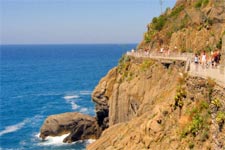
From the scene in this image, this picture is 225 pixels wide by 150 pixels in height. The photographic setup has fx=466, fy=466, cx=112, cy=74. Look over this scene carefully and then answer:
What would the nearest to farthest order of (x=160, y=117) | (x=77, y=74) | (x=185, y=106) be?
(x=185, y=106), (x=160, y=117), (x=77, y=74)

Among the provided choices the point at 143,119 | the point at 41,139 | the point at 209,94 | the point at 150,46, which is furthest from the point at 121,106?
the point at 209,94

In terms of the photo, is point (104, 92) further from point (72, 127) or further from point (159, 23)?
point (159, 23)

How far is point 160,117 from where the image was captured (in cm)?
2723

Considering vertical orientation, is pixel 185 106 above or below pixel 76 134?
above

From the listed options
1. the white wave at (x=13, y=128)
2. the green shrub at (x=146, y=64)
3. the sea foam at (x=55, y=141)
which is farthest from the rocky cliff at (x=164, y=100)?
the white wave at (x=13, y=128)

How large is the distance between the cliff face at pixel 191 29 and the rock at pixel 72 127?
12.0 m

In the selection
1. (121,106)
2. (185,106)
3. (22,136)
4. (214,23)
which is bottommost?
(22,136)

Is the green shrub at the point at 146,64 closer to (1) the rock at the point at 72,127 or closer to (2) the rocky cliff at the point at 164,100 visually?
(2) the rocky cliff at the point at 164,100

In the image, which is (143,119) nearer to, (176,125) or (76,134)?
(176,125)

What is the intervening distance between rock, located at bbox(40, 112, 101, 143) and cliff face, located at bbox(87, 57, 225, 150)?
1571 cm

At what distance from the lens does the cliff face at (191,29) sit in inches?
1807

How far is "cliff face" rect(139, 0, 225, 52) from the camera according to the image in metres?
45.9

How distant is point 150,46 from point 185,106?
2754 centimetres

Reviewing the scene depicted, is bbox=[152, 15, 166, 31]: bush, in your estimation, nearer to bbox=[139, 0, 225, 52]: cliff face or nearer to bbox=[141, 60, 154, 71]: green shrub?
bbox=[139, 0, 225, 52]: cliff face
